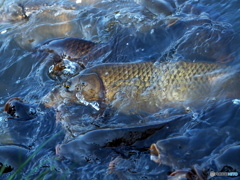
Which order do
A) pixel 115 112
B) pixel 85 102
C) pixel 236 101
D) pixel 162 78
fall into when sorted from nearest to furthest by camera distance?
pixel 236 101
pixel 115 112
pixel 162 78
pixel 85 102

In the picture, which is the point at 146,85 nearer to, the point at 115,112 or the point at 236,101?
the point at 115,112

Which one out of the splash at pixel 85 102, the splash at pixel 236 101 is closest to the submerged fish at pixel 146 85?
the splash at pixel 85 102

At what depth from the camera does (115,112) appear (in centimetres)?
389

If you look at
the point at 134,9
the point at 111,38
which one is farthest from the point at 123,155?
the point at 134,9

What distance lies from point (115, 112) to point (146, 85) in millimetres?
562

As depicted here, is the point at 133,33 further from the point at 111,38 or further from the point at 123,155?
the point at 123,155

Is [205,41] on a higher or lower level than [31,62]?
higher

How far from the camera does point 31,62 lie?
17.9ft

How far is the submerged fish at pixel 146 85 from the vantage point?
379 cm

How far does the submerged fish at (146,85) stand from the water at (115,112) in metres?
0.17

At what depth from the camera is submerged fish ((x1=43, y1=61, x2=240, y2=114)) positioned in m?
3.79

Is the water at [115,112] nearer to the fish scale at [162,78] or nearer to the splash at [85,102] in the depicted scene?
the splash at [85,102]

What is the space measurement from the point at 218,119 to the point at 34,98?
8.44 feet

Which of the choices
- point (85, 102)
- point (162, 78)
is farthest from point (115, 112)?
point (162, 78)
